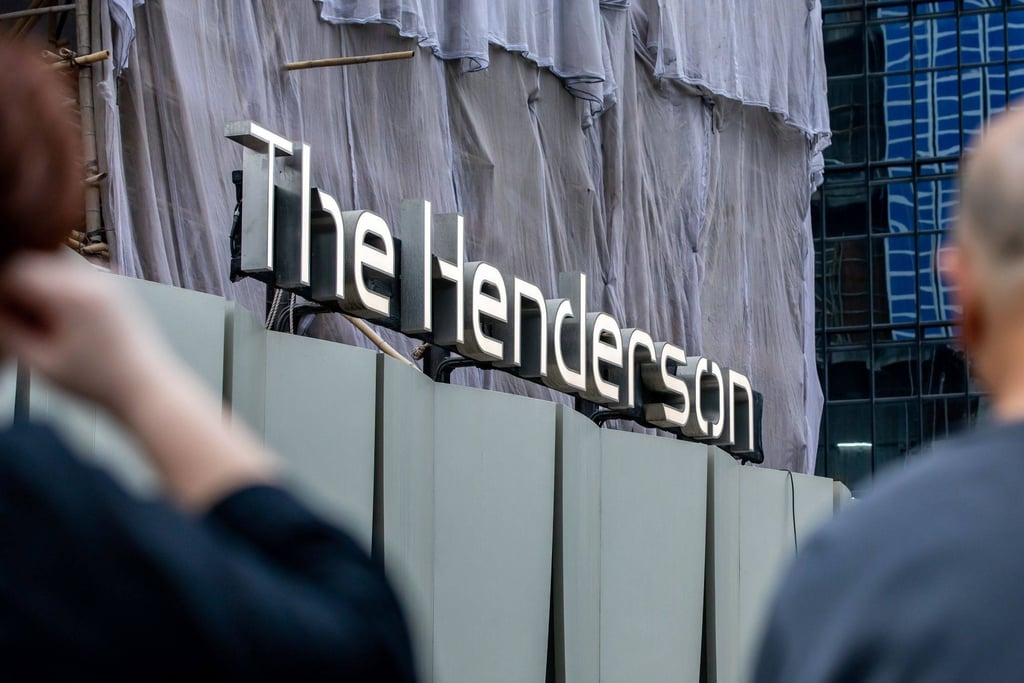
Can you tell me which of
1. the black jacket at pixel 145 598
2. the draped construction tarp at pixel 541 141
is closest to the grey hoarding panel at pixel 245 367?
the draped construction tarp at pixel 541 141

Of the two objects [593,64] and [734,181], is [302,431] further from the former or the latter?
[734,181]

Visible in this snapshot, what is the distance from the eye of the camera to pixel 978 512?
1269mm

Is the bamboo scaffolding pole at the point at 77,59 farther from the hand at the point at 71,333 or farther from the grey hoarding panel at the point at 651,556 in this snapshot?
the hand at the point at 71,333

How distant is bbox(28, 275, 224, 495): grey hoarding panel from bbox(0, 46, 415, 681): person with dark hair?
3.68 metres

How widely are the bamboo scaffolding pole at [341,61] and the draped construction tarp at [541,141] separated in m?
0.16

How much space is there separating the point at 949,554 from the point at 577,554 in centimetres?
744

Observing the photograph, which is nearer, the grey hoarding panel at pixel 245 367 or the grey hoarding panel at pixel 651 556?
the grey hoarding panel at pixel 245 367

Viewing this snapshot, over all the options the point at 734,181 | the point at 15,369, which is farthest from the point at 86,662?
the point at 734,181

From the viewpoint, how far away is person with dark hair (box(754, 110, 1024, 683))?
1234mm

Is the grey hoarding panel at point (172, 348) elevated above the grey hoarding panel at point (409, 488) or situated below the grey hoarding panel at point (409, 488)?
above

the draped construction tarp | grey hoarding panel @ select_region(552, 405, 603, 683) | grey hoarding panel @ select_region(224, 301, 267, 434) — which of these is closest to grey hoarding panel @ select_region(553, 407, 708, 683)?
grey hoarding panel @ select_region(552, 405, 603, 683)

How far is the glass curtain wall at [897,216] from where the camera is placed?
32.0m

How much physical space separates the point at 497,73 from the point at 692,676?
495cm

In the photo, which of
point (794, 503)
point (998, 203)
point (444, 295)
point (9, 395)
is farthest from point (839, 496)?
point (998, 203)
